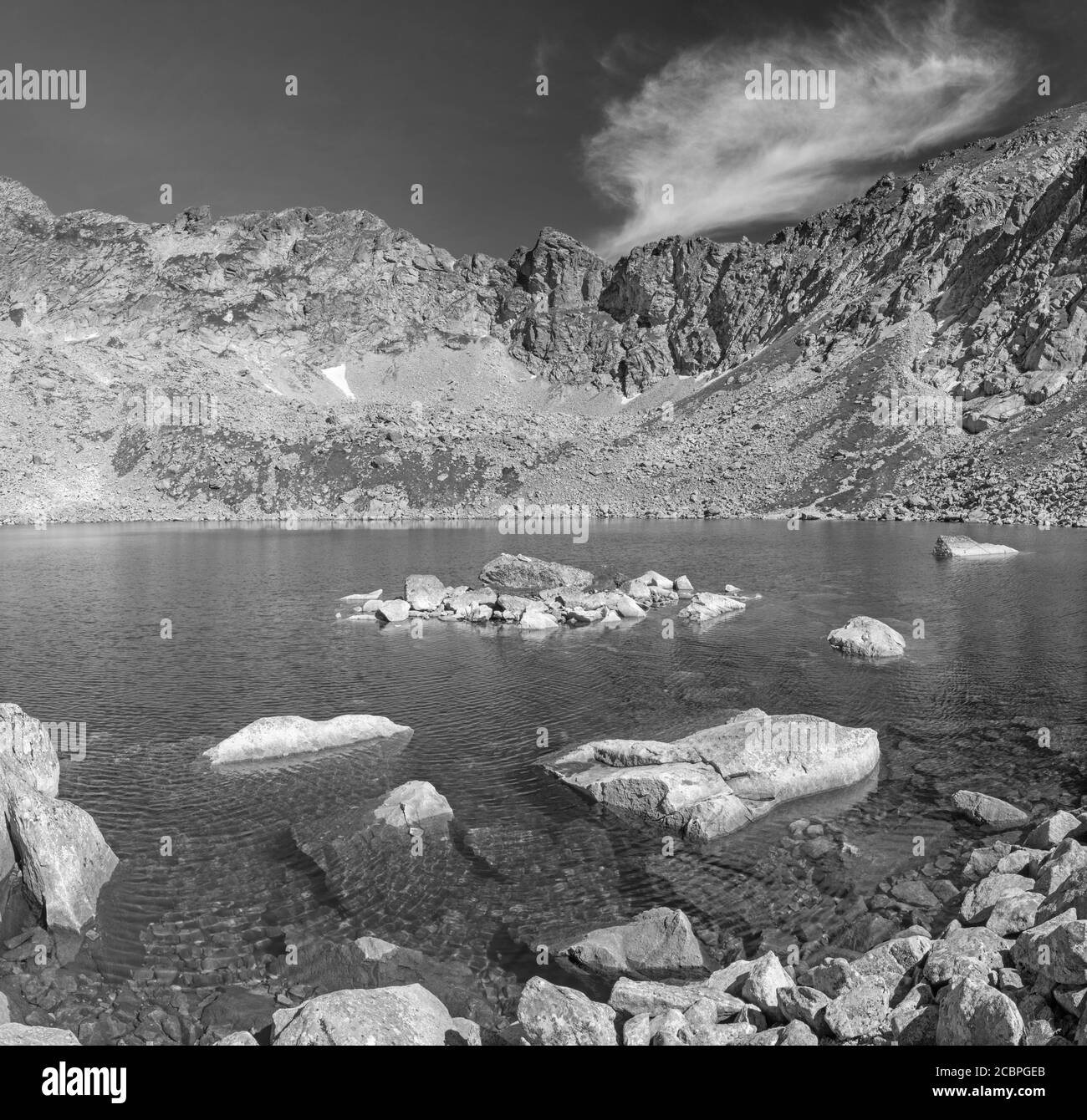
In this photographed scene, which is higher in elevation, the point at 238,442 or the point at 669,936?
the point at 238,442

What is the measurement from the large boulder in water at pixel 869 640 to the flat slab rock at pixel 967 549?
4088cm

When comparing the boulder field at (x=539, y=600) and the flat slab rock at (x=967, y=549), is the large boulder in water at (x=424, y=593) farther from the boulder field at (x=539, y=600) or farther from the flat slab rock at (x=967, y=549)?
the flat slab rock at (x=967, y=549)

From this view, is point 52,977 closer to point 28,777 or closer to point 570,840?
point 28,777

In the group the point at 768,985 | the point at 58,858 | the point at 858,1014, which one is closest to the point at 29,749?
the point at 58,858

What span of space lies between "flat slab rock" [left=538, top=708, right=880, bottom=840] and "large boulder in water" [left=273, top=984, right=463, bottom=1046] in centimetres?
882

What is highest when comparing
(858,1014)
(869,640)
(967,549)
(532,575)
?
(967,549)

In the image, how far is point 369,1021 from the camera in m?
9.76

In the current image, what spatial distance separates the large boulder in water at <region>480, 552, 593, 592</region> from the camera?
55.0m

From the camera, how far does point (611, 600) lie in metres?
49.3

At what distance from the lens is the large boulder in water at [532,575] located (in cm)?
5503

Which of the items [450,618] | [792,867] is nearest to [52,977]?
[792,867]

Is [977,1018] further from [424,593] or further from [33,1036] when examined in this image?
[424,593]

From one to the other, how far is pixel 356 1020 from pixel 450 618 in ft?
125

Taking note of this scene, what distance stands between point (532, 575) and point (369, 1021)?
4596 centimetres
